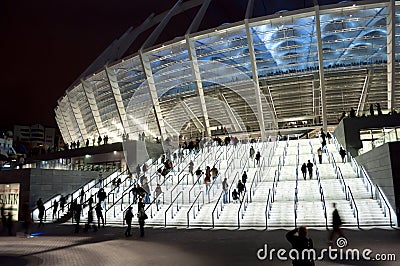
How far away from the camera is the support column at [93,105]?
41903mm

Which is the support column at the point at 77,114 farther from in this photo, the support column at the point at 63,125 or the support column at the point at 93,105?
the support column at the point at 63,125

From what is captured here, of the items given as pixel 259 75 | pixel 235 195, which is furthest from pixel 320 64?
pixel 235 195

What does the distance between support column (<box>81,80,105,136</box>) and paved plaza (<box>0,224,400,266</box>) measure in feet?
102

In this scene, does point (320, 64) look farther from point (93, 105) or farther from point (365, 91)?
point (93, 105)

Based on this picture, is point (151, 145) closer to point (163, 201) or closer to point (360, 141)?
point (163, 201)

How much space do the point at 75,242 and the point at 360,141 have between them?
1735cm

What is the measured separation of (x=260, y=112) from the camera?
3622 centimetres

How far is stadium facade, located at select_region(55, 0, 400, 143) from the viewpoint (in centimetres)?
3000

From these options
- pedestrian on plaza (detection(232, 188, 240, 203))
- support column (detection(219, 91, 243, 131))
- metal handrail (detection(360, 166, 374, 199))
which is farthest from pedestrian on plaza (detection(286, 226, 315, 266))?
support column (detection(219, 91, 243, 131))

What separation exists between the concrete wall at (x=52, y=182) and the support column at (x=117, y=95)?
1740 cm

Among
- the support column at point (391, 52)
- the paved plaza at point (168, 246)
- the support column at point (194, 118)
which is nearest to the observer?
the paved plaza at point (168, 246)

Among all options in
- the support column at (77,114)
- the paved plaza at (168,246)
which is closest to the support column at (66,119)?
the support column at (77,114)

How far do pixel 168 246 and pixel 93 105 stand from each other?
3738cm

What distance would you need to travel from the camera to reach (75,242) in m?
10.7
